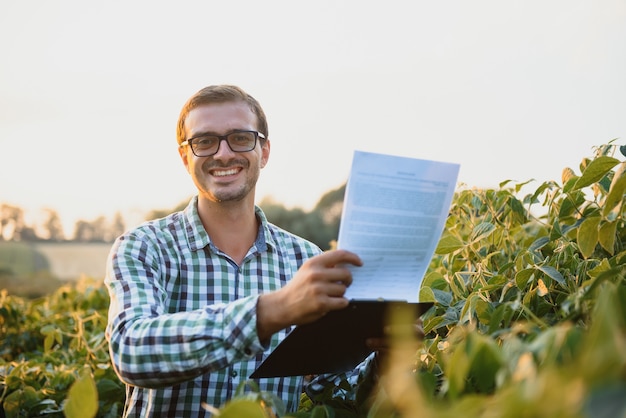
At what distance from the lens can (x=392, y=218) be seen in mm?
921

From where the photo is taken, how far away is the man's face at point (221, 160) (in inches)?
70.2

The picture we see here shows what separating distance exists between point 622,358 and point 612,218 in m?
0.62

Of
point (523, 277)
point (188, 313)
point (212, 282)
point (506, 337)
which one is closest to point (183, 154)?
point (212, 282)

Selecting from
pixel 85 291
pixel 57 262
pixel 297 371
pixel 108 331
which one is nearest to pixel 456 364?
pixel 297 371

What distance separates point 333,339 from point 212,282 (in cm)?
60

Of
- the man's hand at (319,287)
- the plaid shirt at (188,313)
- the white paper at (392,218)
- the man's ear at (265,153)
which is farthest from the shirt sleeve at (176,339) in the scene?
the man's ear at (265,153)

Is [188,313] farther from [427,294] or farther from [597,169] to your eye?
[597,169]

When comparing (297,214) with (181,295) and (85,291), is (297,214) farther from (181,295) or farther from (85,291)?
(181,295)

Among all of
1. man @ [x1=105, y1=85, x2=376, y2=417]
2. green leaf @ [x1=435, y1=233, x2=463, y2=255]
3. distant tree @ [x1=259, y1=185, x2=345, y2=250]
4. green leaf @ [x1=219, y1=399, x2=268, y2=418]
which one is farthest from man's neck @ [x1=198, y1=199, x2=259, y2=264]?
distant tree @ [x1=259, y1=185, x2=345, y2=250]

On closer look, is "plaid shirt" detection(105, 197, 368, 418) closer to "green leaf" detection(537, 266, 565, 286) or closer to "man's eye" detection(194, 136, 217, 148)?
"man's eye" detection(194, 136, 217, 148)

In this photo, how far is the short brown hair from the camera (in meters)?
1.83

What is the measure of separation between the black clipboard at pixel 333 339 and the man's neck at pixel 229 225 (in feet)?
1.84

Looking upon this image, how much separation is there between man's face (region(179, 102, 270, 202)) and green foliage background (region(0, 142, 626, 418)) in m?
0.59

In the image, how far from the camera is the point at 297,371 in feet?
4.22
